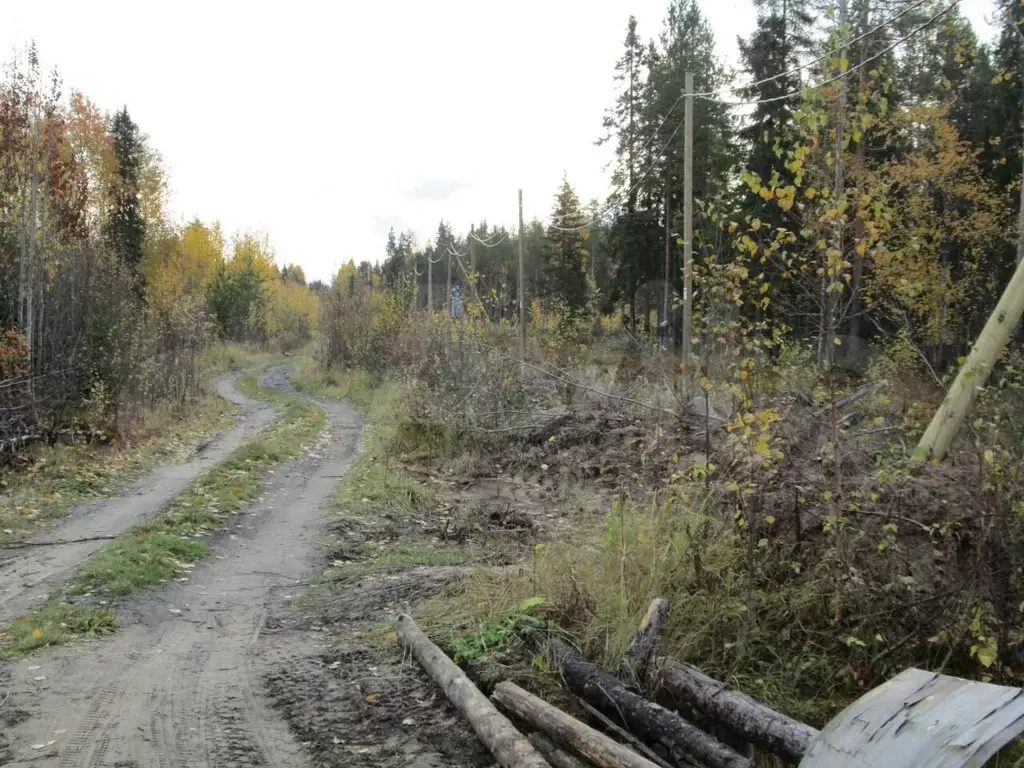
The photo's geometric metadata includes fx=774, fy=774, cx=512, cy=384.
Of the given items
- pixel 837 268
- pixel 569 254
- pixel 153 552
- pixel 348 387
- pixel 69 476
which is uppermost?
pixel 569 254

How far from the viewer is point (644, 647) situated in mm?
4426

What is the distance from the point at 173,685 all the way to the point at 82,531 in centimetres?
533

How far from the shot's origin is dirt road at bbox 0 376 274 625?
6699 millimetres

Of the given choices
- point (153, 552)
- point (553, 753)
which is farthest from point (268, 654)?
point (153, 552)

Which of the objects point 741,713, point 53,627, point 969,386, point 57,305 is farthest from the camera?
point 57,305

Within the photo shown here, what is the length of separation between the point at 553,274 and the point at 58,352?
3782 cm

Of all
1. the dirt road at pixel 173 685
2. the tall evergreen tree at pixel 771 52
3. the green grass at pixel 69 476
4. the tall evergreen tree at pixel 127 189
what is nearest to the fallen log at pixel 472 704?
the dirt road at pixel 173 685

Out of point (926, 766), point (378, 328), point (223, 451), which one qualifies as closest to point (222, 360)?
point (378, 328)

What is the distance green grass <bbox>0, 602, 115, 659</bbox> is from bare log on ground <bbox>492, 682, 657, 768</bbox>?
322cm

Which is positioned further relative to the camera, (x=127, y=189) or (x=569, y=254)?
(x=569, y=254)

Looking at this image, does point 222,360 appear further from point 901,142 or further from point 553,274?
point 901,142

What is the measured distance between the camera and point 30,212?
561 inches

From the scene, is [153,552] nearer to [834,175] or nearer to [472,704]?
[472,704]

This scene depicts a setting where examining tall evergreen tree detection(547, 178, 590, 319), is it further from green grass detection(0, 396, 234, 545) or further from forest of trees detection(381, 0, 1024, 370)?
green grass detection(0, 396, 234, 545)
